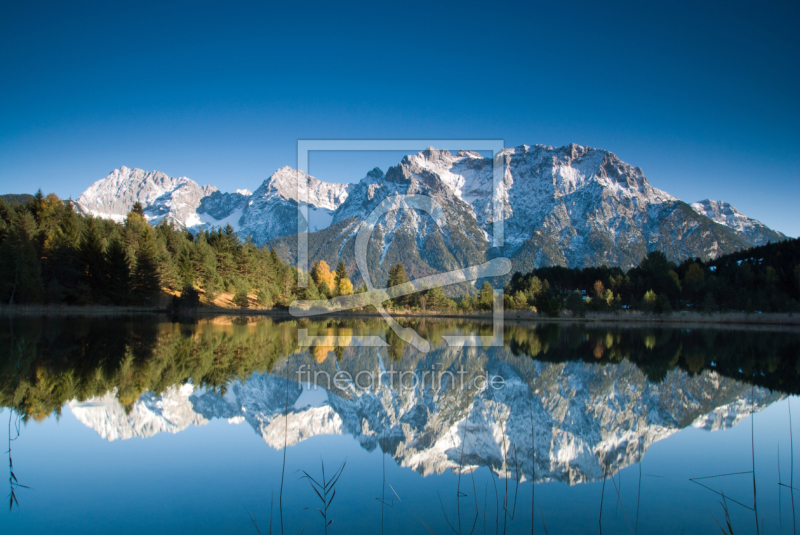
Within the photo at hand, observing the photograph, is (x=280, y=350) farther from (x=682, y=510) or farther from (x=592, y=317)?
(x=592, y=317)

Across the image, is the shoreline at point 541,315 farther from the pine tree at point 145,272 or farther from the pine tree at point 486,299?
the pine tree at point 145,272

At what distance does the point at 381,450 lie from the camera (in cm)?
781

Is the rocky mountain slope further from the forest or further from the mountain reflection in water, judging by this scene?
the forest

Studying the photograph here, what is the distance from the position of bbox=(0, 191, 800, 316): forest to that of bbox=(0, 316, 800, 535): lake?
127 feet

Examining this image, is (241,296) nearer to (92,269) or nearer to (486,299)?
(92,269)

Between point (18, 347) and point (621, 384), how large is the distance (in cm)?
2111

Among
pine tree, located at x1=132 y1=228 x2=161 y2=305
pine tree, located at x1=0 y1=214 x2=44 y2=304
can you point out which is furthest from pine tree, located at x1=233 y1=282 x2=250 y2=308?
pine tree, located at x1=0 y1=214 x2=44 y2=304

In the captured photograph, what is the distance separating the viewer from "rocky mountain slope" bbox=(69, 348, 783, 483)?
25.8ft

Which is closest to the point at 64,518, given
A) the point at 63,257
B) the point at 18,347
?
the point at 18,347

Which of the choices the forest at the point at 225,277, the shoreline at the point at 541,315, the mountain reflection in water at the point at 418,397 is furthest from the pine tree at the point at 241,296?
the mountain reflection in water at the point at 418,397

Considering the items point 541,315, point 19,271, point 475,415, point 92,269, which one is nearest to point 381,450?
point 475,415

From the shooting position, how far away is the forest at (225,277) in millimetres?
47781

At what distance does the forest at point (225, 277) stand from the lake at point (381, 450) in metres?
38.6

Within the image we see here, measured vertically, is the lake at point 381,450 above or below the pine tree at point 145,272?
below
